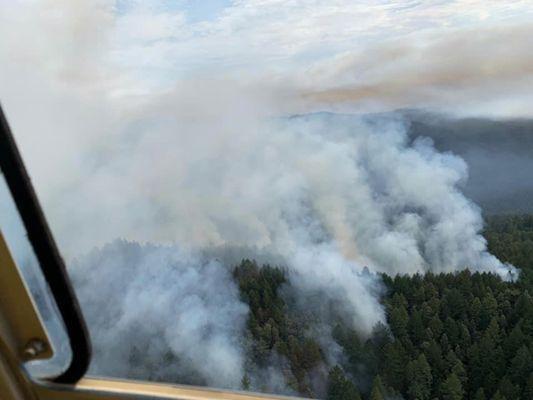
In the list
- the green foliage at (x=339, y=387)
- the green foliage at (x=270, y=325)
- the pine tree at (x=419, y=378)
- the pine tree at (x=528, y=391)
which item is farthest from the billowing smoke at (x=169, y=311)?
the pine tree at (x=528, y=391)

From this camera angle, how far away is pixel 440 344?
2299 millimetres

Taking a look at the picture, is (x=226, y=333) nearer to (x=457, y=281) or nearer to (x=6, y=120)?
(x=457, y=281)

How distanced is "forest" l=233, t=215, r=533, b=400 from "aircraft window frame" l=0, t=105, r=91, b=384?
1.02 metres

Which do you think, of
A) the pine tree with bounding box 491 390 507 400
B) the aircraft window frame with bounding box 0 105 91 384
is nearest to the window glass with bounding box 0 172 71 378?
the aircraft window frame with bounding box 0 105 91 384

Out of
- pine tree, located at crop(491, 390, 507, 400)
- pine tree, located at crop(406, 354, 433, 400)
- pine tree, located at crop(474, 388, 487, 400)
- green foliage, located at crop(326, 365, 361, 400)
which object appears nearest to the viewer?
pine tree, located at crop(491, 390, 507, 400)

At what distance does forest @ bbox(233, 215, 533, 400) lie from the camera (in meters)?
1.97

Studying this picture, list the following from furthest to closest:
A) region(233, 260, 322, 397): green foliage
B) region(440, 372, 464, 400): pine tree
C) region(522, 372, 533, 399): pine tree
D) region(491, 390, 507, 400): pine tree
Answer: region(233, 260, 322, 397): green foliage → region(440, 372, 464, 400): pine tree → region(491, 390, 507, 400): pine tree → region(522, 372, 533, 399): pine tree

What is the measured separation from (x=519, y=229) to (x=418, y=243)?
9.63 ft

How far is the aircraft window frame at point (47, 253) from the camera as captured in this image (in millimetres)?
669

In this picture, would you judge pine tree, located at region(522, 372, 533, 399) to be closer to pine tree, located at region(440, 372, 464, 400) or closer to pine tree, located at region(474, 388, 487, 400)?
pine tree, located at region(474, 388, 487, 400)

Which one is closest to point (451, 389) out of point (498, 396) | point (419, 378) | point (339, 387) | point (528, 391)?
point (419, 378)

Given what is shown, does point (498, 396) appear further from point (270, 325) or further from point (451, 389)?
point (270, 325)

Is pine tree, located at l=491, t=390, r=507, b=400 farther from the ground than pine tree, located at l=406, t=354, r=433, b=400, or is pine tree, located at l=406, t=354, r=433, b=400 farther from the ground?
pine tree, located at l=491, t=390, r=507, b=400

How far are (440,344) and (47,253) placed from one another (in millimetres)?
2049
